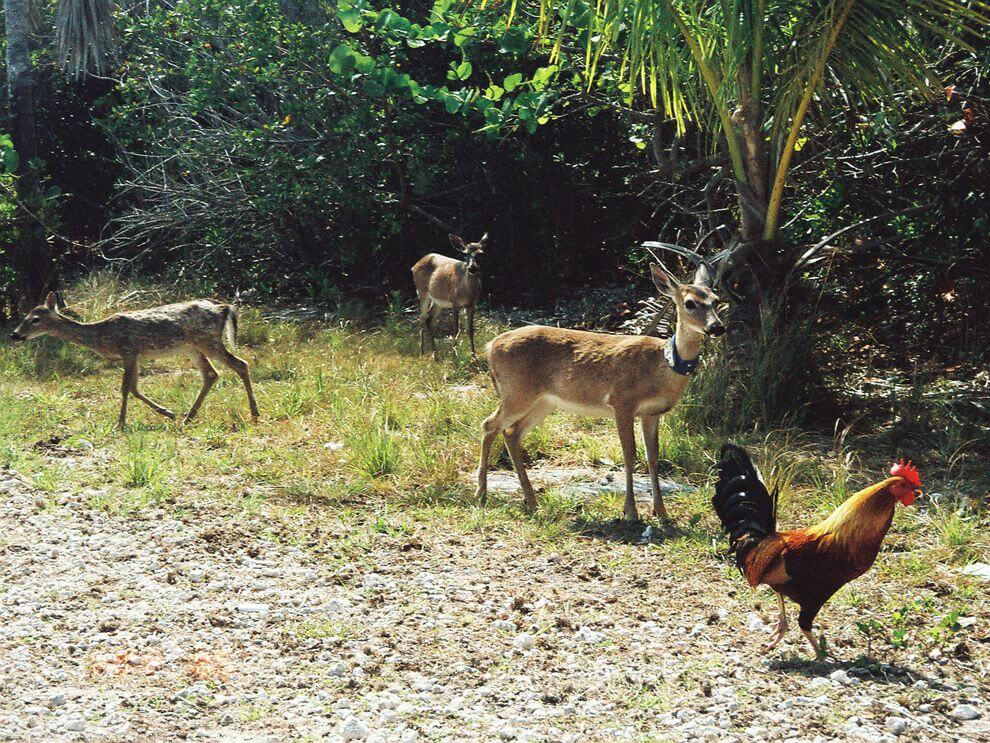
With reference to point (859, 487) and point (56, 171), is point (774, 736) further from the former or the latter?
point (56, 171)

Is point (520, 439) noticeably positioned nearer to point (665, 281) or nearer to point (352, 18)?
point (665, 281)

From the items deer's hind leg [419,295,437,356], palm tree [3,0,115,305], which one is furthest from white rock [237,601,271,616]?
palm tree [3,0,115,305]

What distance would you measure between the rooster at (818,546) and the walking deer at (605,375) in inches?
76.2

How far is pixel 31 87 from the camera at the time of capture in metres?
16.0

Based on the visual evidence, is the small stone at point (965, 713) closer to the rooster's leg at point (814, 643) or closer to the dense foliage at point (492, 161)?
the rooster's leg at point (814, 643)

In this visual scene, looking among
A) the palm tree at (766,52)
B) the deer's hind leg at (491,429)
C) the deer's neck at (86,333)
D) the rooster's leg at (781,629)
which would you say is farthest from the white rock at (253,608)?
the deer's neck at (86,333)

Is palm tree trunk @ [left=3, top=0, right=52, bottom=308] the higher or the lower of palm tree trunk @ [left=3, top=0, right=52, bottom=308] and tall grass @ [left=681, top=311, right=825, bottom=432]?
the higher

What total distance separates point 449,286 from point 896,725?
9441 millimetres

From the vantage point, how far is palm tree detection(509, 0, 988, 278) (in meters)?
8.30

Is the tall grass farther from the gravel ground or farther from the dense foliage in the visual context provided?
the gravel ground

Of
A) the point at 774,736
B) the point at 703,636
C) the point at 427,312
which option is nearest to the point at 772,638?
the point at 703,636

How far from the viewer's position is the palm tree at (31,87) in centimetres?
1516

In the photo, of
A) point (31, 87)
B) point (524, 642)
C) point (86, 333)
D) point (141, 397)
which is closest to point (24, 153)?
point (31, 87)

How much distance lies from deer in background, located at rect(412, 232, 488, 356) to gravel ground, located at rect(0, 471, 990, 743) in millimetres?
6173
